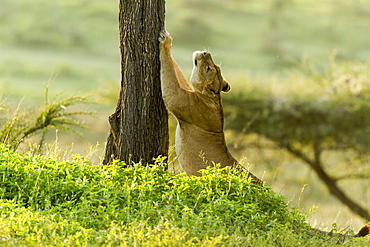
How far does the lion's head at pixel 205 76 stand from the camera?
5887mm

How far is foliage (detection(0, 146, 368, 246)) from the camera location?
13.2 ft

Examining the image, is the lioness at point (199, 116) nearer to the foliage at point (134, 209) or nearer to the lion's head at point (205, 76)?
the lion's head at point (205, 76)

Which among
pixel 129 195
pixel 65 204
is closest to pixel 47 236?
pixel 65 204

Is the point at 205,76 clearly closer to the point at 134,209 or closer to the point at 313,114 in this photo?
the point at 134,209

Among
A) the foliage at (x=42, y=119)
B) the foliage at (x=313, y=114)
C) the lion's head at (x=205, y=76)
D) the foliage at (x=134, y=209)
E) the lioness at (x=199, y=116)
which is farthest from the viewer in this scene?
the foliage at (x=313, y=114)

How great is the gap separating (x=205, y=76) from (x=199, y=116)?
0.43 m

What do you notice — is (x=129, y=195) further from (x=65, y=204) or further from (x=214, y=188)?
(x=214, y=188)

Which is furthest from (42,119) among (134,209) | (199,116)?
(134,209)

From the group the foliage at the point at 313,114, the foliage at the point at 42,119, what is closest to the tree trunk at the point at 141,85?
the foliage at the point at 42,119

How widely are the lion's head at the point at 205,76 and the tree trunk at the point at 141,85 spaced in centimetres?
40

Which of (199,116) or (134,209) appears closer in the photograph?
(134,209)

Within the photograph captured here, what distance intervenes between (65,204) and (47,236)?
388mm

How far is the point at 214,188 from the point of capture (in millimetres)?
4945

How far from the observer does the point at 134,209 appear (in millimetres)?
4414
